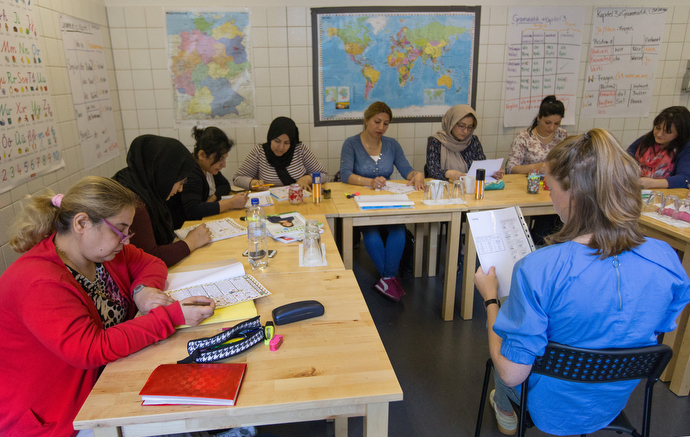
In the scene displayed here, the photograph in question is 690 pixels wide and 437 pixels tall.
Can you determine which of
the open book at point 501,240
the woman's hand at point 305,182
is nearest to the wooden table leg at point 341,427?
the open book at point 501,240

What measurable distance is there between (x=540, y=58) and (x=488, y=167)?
1916 mm

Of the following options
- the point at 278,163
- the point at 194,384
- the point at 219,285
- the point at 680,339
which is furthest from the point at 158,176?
the point at 680,339

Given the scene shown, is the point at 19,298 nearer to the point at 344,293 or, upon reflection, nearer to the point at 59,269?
the point at 59,269

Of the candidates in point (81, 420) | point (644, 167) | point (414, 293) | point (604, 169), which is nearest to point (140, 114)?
point (414, 293)

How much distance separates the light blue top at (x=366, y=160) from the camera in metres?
3.54

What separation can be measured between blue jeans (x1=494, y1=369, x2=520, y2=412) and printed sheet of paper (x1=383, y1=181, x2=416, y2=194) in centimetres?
157

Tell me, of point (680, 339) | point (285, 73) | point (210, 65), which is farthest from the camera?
point (285, 73)

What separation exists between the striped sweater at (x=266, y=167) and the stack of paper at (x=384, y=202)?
0.80 m

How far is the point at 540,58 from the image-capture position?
4359mm

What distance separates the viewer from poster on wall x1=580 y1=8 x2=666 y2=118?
14.3ft

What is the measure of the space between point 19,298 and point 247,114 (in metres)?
3.27

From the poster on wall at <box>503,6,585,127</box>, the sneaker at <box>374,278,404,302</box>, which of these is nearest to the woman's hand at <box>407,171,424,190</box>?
the sneaker at <box>374,278,404,302</box>

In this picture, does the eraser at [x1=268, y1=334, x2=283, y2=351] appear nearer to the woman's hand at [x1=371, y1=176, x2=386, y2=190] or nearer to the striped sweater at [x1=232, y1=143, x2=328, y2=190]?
the woman's hand at [x1=371, y1=176, x2=386, y2=190]

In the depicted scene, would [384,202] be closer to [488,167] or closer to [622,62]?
[488,167]
